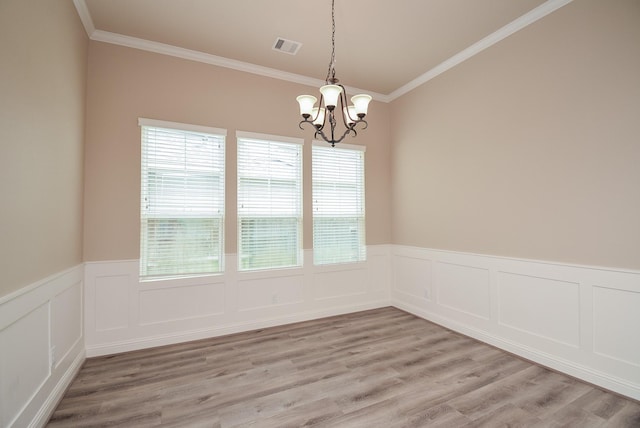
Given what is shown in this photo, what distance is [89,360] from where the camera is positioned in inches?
120

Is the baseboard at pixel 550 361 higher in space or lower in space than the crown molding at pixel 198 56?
lower

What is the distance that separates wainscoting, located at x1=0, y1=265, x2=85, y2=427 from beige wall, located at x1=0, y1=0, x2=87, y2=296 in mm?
133

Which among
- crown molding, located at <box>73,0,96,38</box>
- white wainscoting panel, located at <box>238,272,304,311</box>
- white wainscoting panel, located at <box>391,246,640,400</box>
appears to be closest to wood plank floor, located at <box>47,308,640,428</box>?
white wainscoting panel, located at <box>391,246,640,400</box>

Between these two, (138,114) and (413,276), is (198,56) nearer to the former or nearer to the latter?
(138,114)

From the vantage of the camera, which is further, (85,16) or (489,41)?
(489,41)

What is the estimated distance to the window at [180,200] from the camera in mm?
3418

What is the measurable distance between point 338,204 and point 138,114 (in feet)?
9.04

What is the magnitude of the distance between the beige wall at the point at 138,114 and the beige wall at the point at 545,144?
6.30 ft

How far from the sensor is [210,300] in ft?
12.0

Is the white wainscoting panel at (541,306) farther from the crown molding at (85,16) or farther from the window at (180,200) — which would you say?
the crown molding at (85,16)

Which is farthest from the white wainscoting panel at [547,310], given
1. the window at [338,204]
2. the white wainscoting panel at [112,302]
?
the white wainscoting panel at [112,302]

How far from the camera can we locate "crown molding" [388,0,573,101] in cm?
286

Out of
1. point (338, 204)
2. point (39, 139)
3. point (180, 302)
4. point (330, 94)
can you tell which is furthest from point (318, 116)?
point (180, 302)

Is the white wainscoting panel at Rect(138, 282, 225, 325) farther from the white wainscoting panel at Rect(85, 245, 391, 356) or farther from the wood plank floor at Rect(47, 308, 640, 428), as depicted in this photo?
the wood plank floor at Rect(47, 308, 640, 428)
